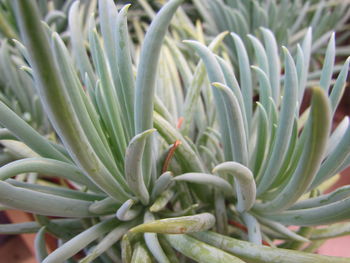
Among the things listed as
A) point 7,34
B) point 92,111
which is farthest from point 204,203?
point 7,34

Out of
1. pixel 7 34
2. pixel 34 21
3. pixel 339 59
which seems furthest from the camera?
pixel 339 59

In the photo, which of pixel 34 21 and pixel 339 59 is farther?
pixel 339 59

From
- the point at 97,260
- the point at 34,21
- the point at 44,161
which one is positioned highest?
the point at 34,21

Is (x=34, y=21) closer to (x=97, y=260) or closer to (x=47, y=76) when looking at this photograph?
(x=47, y=76)

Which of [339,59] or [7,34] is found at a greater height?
[7,34]

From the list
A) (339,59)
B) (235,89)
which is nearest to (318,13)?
(339,59)

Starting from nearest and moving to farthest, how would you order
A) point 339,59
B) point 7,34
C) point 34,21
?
point 34,21, point 7,34, point 339,59

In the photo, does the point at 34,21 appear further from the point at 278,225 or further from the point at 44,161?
the point at 278,225
